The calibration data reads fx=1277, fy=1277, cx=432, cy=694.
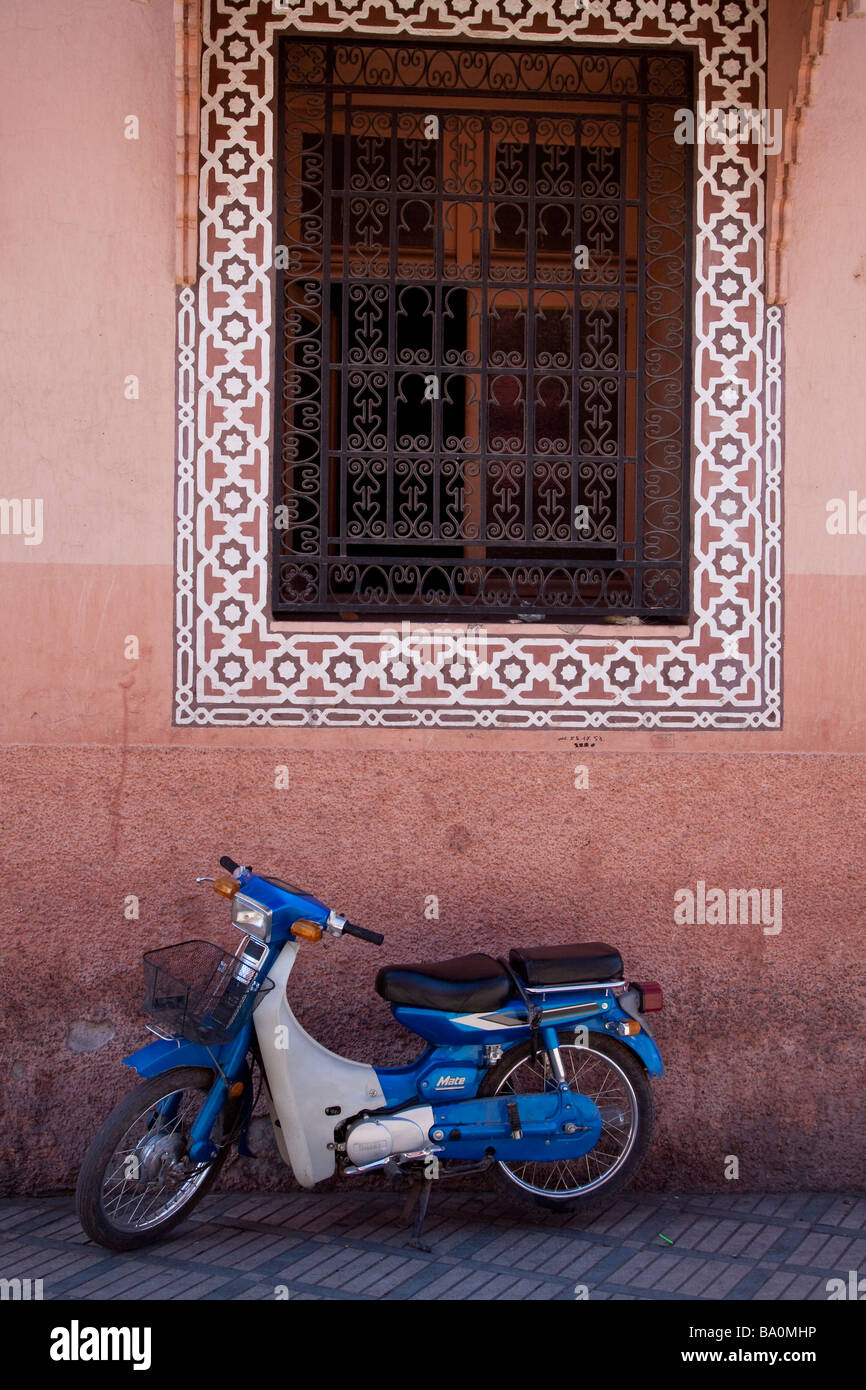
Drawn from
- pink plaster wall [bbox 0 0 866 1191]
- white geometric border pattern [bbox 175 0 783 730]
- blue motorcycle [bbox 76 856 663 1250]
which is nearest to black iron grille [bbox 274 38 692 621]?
white geometric border pattern [bbox 175 0 783 730]

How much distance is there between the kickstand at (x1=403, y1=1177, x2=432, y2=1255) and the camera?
13.1 feet

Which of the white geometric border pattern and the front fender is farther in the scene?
the white geometric border pattern

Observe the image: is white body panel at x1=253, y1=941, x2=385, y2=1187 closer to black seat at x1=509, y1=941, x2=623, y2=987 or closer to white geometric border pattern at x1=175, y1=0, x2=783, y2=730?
black seat at x1=509, y1=941, x2=623, y2=987

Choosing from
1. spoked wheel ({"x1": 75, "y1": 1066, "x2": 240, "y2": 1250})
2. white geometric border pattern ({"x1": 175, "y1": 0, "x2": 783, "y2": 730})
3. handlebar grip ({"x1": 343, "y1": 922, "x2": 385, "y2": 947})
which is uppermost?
white geometric border pattern ({"x1": 175, "y1": 0, "x2": 783, "y2": 730})

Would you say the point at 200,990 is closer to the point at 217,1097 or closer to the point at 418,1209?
the point at 217,1097

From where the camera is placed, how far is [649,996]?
13.9ft

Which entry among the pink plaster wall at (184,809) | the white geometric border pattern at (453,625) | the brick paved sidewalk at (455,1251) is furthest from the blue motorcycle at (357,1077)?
the white geometric border pattern at (453,625)

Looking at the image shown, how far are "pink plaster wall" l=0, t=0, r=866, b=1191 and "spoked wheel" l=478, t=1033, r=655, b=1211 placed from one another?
40 cm

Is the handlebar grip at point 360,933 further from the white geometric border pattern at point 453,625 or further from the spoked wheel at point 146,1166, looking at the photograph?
the white geometric border pattern at point 453,625

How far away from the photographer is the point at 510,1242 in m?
4.07

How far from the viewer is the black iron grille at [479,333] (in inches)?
188

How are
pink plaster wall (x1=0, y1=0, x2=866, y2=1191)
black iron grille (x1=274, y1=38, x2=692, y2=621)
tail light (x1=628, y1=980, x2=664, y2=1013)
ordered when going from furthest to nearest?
1. black iron grille (x1=274, y1=38, x2=692, y2=621)
2. pink plaster wall (x1=0, y1=0, x2=866, y2=1191)
3. tail light (x1=628, y1=980, x2=664, y2=1013)

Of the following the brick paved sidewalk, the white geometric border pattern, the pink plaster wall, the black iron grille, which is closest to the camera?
the brick paved sidewalk

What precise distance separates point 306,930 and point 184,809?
0.94m
